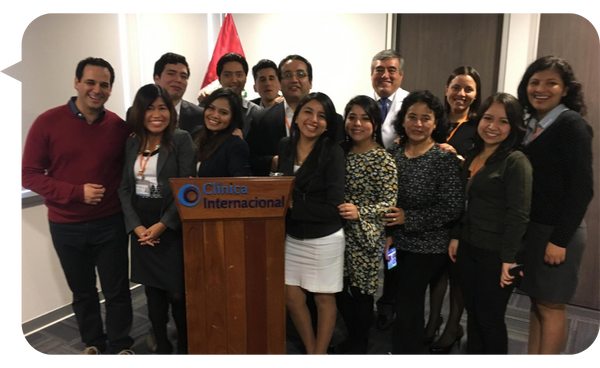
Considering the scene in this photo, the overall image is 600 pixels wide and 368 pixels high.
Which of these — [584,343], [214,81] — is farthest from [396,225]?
[214,81]

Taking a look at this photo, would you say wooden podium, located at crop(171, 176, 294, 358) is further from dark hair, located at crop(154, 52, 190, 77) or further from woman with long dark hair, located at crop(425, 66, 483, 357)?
dark hair, located at crop(154, 52, 190, 77)

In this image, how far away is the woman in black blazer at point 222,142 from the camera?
6.98ft

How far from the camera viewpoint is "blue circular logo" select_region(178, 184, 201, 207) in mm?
1677

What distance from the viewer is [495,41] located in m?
3.65

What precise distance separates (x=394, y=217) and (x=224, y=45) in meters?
3.29

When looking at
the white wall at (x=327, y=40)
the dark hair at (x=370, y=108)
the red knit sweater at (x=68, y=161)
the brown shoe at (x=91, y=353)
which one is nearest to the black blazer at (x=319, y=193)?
the dark hair at (x=370, y=108)

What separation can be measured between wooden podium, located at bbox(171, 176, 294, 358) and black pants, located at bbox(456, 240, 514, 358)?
963 mm

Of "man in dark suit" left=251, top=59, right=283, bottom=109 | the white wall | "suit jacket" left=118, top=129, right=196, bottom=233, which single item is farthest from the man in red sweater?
the white wall

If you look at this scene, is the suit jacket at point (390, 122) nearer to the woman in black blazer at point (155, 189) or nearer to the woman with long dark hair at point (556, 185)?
the woman with long dark hair at point (556, 185)

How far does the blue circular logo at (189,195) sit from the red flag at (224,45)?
3.05 m

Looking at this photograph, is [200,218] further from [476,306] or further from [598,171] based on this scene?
[598,171]

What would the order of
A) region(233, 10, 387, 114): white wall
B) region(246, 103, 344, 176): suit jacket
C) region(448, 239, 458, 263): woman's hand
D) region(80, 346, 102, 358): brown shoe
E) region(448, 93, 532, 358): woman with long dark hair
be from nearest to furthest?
region(448, 93, 532, 358): woman with long dark hair, region(448, 239, 458, 263): woman's hand, region(80, 346, 102, 358): brown shoe, region(246, 103, 344, 176): suit jacket, region(233, 10, 387, 114): white wall

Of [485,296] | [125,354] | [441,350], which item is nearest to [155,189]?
[125,354]

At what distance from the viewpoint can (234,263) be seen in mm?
1778
